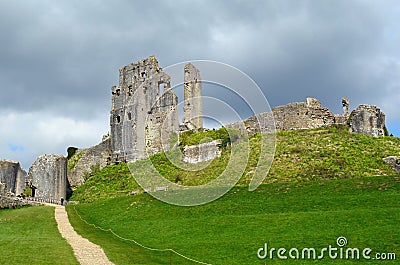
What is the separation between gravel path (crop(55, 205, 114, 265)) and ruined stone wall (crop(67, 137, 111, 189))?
28.1 meters

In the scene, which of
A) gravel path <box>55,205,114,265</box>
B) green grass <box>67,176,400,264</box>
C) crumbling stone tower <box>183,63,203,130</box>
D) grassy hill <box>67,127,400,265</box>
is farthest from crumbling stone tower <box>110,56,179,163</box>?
gravel path <box>55,205,114,265</box>

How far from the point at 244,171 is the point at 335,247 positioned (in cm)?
2141

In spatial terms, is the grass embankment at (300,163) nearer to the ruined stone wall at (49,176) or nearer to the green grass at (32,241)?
the ruined stone wall at (49,176)

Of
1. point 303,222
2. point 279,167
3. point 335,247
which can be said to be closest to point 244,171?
point 279,167

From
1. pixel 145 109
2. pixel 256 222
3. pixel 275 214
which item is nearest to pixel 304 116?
pixel 145 109

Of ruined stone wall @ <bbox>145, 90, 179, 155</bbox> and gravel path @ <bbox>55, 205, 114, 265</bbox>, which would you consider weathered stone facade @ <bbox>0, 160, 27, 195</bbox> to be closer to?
ruined stone wall @ <bbox>145, 90, 179, 155</bbox>

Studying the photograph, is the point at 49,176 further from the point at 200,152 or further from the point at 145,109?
the point at 145,109

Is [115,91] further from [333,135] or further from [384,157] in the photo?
[384,157]

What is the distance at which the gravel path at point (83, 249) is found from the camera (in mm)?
16934

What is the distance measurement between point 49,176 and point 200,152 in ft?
52.6

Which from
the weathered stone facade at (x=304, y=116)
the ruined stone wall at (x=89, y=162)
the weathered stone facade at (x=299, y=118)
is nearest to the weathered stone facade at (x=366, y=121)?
the weathered stone facade at (x=299, y=118)

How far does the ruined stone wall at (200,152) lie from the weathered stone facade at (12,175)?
75.8ft

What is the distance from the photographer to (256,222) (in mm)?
22484

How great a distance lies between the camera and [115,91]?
6588cm
